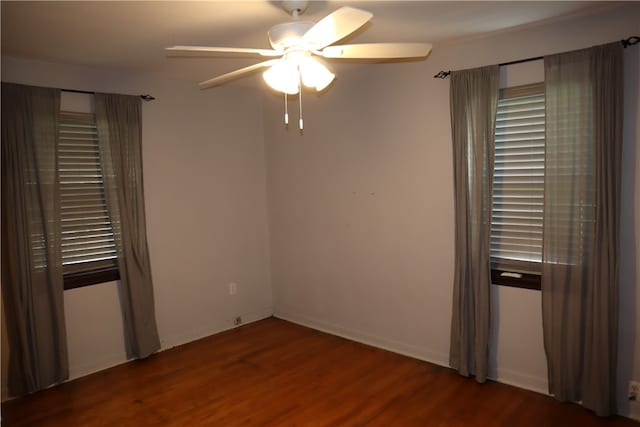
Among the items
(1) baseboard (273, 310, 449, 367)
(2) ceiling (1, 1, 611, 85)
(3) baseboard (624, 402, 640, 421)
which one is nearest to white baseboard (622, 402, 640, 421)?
(3) baseboard (624, 402, 640, 421)

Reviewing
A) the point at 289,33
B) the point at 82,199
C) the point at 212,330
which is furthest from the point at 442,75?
the point at 212,330

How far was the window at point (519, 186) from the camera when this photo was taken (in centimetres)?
304

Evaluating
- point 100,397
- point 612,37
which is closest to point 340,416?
point 100,397

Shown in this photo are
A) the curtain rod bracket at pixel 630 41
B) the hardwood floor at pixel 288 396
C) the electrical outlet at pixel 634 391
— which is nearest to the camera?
the curtain rod bracket at pixel 630 41

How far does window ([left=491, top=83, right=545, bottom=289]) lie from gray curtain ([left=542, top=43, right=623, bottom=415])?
0.50 feet

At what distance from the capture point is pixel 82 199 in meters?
3.66

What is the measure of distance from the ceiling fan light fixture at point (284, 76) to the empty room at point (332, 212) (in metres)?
0.01

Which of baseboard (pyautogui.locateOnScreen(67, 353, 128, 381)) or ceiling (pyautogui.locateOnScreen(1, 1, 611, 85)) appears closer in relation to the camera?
ceiling (pyautogui.locateOnScreen(1, 1, 611, 85))

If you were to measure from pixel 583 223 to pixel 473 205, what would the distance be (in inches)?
28.2

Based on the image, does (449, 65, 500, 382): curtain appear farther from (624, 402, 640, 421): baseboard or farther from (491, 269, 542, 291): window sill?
(624, 402, 640, 421): baseboard

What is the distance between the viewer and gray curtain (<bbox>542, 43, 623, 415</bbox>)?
2670 mm

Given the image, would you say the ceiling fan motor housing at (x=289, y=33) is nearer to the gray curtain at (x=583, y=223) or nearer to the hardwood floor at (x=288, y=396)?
the gray curtain at (x=583, y=223)

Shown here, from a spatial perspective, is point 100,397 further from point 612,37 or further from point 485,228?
point 612,37

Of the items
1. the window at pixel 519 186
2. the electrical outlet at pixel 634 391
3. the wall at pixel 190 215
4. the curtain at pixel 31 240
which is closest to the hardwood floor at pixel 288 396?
the electrical outlet at pixel 634 391
